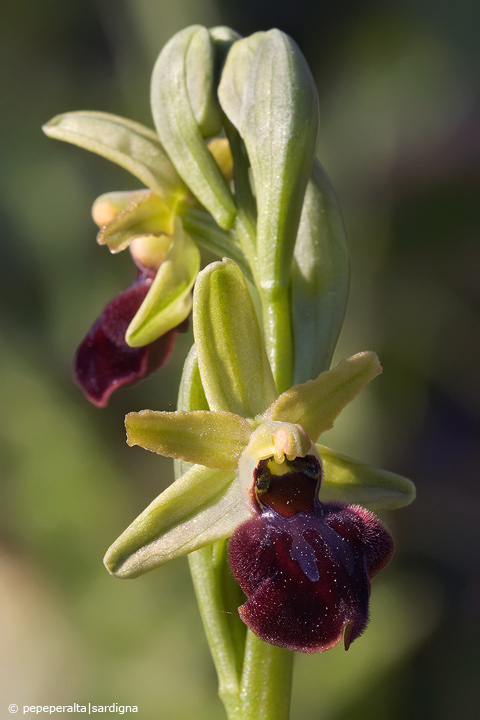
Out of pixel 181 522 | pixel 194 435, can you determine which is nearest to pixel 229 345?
pixel 194 435

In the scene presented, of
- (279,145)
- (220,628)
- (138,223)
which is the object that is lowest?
(220,628)

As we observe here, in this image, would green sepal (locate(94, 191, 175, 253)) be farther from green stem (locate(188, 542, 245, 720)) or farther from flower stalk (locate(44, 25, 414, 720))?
green stem (locate(188, 542, 245, 720))

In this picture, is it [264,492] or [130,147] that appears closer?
[264,492]

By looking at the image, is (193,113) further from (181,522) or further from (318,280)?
(181,522)

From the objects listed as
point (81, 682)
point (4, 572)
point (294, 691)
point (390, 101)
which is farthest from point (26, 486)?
point (390, 101)

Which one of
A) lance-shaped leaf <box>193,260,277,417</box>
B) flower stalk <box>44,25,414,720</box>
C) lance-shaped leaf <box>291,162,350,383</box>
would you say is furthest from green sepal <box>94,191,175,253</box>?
lance-shaped leaf <box>193,260,277,417</box>

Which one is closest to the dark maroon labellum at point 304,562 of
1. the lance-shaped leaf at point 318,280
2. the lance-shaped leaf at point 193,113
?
the lance-shaped leaf at point 318,280

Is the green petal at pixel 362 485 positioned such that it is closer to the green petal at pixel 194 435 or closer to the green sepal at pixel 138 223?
the green petal at pixel 194 435
